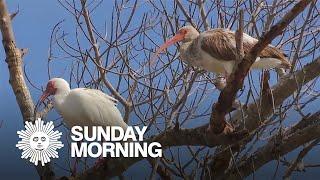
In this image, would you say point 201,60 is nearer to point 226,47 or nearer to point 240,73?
point 226,47

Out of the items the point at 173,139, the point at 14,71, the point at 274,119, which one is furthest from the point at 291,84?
the point at 14,71

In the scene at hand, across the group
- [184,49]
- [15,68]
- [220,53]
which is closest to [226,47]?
[220,53]

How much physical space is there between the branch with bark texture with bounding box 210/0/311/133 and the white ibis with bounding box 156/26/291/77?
3.75 feet

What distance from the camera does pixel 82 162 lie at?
452 cm

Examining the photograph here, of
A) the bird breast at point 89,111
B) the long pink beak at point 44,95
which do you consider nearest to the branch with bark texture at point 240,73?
the bird breast at point 89,111

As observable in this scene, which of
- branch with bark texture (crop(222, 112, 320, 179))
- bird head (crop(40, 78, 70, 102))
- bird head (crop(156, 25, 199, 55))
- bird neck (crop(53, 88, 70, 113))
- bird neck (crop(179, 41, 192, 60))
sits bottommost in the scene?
branch with bark texture (crop(222, 112, 320, 179))

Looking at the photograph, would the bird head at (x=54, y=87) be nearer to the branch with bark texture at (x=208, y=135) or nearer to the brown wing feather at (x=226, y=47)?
the branch with bark texture at (x=208, y=135)

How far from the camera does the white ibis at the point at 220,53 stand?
4.20 meters

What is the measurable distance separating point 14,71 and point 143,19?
123cm

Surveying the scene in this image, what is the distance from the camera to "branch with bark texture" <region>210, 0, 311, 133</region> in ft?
8.27

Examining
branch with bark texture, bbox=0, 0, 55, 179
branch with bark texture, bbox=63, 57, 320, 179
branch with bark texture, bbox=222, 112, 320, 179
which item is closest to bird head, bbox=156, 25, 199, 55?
branch with bark texture, bbox=63, 57, 320, 179

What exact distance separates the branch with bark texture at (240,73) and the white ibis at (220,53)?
1.14 metres

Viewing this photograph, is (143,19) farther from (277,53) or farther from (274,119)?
(274,119)

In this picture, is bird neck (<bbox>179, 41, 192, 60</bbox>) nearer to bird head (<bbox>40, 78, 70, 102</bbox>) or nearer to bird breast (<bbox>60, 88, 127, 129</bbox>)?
bird breast (<bbox>60, 88, 127, 129</bbox>)
